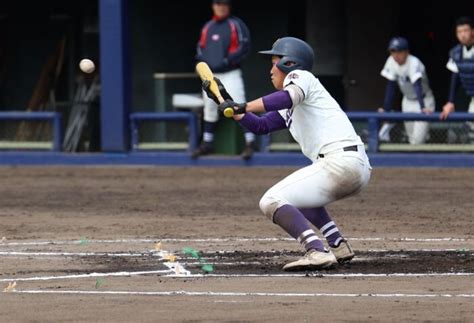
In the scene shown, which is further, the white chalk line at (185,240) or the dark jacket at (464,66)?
the dark jacket at (464,66)

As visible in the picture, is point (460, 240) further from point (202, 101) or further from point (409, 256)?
point (202, 101)

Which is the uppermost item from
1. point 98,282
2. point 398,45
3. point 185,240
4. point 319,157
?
point 398,45

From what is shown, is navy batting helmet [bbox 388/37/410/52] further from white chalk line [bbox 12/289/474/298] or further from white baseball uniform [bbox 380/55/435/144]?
white chalk line [bbox 12/289/474/298]

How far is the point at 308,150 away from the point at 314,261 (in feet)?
2.26

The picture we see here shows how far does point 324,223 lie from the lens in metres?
8.09

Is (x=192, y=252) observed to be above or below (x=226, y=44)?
below

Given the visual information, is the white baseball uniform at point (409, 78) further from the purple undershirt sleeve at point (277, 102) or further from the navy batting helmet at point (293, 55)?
the purple undershirt sleeve at point (277, 102)

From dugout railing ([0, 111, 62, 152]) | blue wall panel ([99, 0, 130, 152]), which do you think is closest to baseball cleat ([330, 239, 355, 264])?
blue wall panel ([99, 0, 130, 152])

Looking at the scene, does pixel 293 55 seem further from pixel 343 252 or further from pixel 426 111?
pixel 426 111

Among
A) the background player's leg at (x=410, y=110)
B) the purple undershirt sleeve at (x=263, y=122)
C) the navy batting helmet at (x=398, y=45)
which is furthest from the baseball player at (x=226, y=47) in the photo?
the purple undershirt sleeve at (x=263, y=122)

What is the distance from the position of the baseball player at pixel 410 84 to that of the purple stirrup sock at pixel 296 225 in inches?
274

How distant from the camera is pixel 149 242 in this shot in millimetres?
9305

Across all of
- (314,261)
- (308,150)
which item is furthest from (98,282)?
(308,150)

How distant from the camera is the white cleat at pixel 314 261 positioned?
25.0 ft
